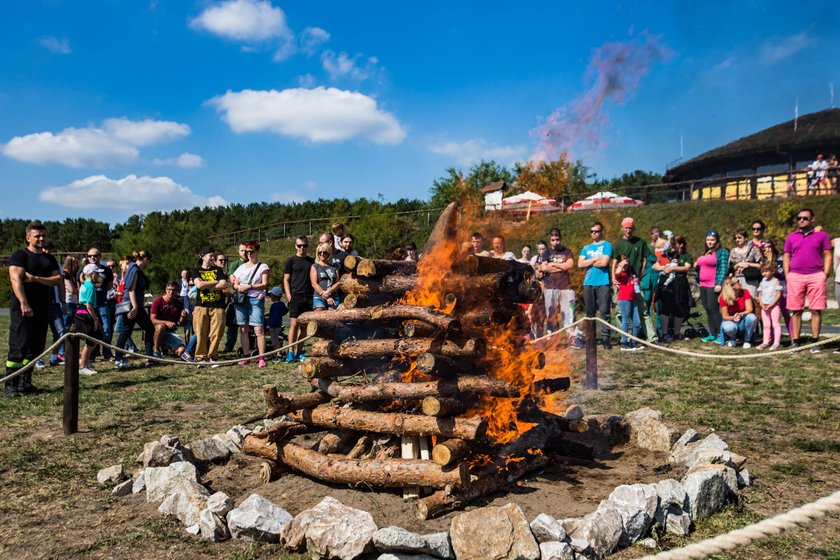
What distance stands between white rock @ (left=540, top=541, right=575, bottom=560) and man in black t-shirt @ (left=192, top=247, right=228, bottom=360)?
348 inches

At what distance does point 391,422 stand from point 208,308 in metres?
7.42

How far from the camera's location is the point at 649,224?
32.1m

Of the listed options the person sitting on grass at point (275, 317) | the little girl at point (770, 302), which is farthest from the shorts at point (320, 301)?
the little girl at point (770, 302)

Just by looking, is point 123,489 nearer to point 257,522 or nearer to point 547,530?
point 257,522

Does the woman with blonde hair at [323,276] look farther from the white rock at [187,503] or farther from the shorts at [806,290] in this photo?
the shorts at [806,290]

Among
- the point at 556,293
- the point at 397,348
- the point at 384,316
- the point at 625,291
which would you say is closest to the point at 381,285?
the point at 384,316

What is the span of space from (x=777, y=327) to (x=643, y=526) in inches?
348

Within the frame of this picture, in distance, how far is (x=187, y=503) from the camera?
447cm

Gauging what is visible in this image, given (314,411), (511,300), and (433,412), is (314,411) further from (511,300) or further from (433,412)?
(511,300)

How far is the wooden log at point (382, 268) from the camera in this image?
549 centimetres

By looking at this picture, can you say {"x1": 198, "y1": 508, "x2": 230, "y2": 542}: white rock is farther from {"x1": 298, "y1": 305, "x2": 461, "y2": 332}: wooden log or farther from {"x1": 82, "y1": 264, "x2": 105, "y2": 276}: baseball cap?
{"x1": 82, "y1": 264, "x2": 105, "y2": 276}: baseball cap

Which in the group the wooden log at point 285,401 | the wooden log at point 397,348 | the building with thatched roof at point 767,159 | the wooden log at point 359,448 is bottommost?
the wooden log at point 359,448

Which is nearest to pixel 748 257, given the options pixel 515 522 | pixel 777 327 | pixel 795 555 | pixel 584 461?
pixel 777 327

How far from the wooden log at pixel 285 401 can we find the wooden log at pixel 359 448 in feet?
1.85
